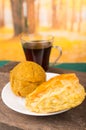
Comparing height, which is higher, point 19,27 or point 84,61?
point 19,27

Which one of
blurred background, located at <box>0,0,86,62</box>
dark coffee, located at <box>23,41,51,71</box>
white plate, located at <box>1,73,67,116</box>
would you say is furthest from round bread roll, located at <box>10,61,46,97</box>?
blurred background, located at <box>0,0,86,62</box>

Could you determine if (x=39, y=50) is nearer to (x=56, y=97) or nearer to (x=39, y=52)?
(x=39, y=52)

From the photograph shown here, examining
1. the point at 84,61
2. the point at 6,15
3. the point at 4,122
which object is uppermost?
the point at 4,122

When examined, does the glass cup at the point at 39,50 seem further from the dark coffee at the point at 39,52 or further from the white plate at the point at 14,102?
the white plate at the point at 14,102

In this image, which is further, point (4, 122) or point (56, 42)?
point (56, 42)

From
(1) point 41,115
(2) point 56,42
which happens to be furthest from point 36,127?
(2) point 56,42

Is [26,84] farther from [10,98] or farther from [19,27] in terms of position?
[19,27]
